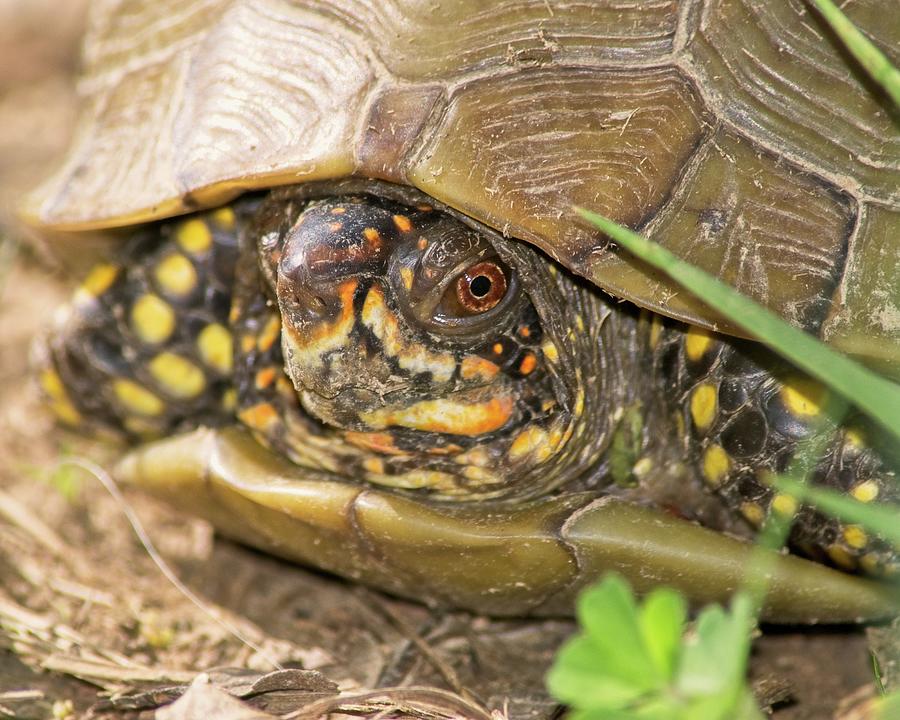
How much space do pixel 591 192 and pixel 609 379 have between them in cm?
46

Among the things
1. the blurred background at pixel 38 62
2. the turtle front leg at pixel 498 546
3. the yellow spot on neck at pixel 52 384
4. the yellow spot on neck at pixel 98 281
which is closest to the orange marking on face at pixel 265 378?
the turtle front leg at pixel 498 546

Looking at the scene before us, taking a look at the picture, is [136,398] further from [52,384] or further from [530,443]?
[530,443]

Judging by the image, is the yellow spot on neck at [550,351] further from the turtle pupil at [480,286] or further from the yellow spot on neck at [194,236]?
the yellow spot on neck at [194,236]

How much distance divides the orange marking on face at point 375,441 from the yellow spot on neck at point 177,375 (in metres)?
0.57

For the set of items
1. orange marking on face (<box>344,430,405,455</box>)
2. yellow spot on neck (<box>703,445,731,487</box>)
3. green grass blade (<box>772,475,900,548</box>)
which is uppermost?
yellow spot on neck (<box>703,445,731,487</box>)

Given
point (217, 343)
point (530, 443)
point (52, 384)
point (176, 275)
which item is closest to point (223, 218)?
point (176, 275)

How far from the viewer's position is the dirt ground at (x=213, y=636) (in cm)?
193

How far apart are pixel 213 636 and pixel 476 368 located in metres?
0.87

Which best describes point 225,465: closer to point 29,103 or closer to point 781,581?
point 781,581

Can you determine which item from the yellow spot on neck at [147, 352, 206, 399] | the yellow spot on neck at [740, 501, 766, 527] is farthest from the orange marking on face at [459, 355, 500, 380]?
the yellow spot on neck at [147, 352, 206, 399]

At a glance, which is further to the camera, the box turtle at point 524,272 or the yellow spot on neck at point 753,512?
the yellow spot on neck at point 753,512

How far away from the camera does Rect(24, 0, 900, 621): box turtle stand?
1793mm

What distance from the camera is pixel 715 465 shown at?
2.04 meters

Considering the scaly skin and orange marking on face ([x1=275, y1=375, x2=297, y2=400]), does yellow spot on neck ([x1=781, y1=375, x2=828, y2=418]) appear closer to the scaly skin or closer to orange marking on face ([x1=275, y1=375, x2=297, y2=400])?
the scaly skin
